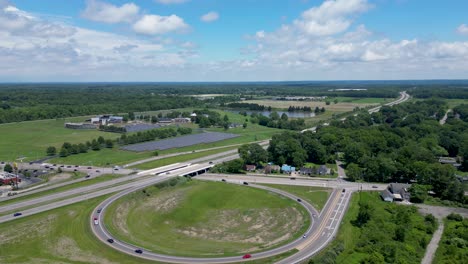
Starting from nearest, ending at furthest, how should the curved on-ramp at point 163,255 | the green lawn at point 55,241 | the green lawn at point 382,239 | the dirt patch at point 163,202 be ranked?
Answer: the green lawn at point 382,239 < the curved on-ramp at point 163,255 < the green lawn at point 55,241 < the dirt patch at point 163,202

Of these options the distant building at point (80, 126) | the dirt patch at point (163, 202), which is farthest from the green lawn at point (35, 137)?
the dirt patch at point (163, 202)

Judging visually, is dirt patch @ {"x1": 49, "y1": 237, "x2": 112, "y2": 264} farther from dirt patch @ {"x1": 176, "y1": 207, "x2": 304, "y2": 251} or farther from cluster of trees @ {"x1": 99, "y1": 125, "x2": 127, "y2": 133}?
cluster of trees @ {"x1": 99, "y1": 125, "x2": 127, "y2": 133}

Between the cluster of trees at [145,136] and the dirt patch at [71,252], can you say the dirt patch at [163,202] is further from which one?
the cluster of trees at [145,136]

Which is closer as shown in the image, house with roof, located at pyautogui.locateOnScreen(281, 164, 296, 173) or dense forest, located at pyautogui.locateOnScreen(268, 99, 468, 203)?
dense forest, located at pyautogui.locateOnScreen(268, 99, 468, 203)

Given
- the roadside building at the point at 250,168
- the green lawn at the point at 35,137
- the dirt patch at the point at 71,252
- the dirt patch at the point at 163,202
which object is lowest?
the dirt patch at the point at 163,202

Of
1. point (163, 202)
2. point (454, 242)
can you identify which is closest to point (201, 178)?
point (163, 202)

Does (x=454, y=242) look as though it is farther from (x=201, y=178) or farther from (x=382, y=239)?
(x=201, y=178)

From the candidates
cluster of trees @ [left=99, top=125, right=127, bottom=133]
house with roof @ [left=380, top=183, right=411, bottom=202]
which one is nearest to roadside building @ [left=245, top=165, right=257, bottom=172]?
house with roof @ [left=380, top=183, right=411, bottom=202]
